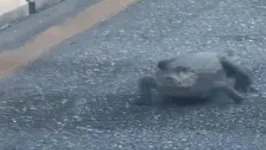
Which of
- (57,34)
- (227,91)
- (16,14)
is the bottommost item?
(227,91)

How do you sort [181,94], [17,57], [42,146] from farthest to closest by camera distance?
[17,57] < [181,94] < [42,146]

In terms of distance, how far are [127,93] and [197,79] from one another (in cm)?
54

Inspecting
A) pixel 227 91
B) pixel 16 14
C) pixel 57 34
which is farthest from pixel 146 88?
pixel 16 14

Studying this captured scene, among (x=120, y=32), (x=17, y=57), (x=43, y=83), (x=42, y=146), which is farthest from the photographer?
(x=120, y=32)

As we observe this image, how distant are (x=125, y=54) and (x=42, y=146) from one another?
214 cm

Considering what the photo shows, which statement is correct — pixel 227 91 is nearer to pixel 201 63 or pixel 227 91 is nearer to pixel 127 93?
pixel 201 63

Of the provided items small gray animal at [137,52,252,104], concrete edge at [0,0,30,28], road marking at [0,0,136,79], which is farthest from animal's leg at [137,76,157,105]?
concrete edge at [0,0,30,28]

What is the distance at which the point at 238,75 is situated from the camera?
610 centimetres

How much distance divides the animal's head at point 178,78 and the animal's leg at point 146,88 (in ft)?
0.25

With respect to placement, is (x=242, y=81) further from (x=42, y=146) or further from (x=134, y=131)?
(x=42, y=146)

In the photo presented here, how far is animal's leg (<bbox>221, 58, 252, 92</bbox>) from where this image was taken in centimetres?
609

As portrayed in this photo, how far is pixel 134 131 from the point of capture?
5.48 metres

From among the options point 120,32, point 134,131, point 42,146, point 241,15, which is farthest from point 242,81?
point 241,15

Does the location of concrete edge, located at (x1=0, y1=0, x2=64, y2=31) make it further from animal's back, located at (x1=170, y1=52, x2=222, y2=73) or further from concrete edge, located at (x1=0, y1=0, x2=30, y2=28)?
animal's back, located at (x1=170, y1=52, x2=222, y2=73)
